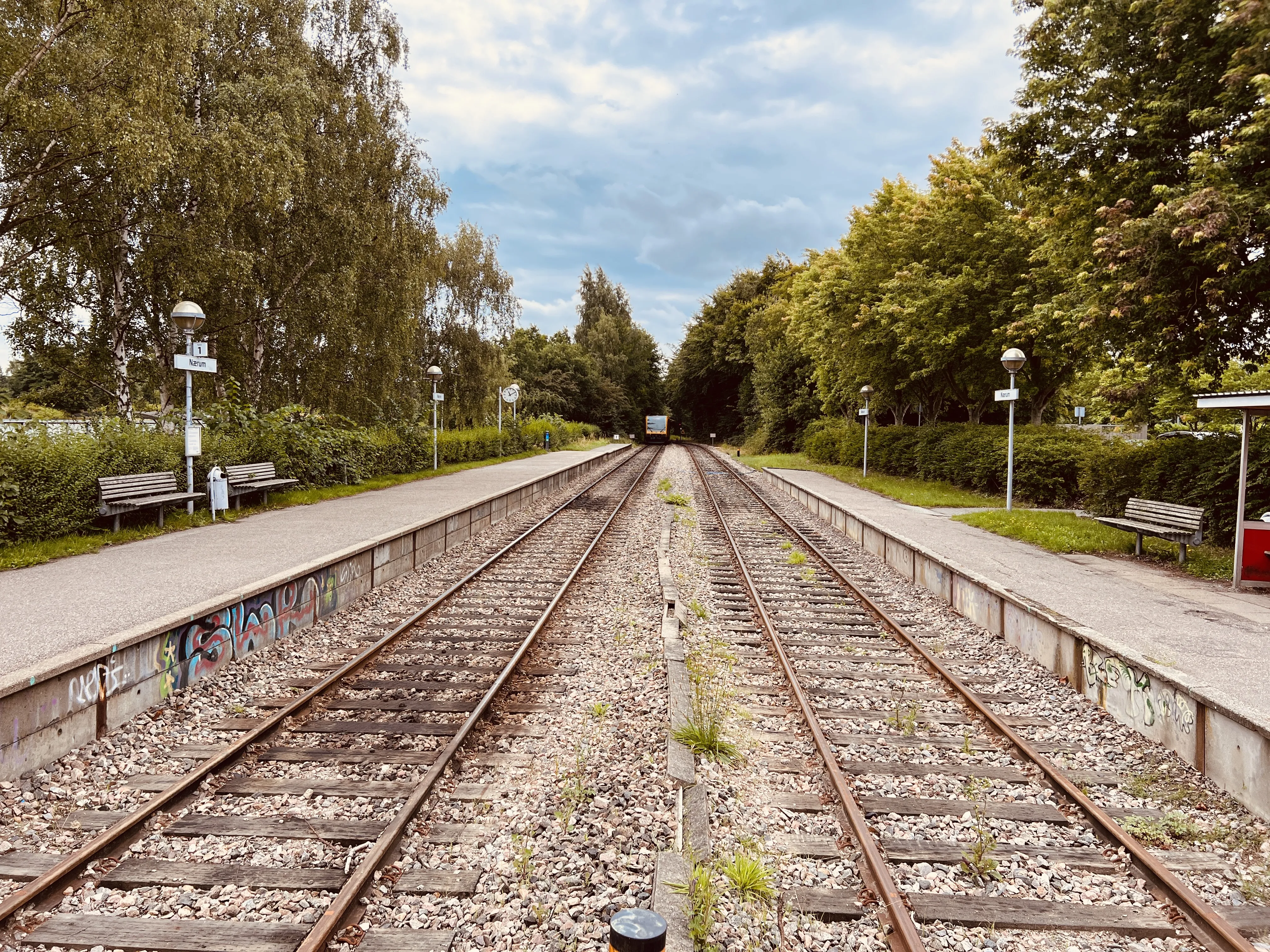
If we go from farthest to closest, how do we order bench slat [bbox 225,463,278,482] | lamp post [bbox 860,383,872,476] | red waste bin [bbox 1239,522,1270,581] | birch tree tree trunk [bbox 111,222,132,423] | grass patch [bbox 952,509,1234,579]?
lamp post [bbox 860,383,872,476] < birch tree tree trunk [bbox 111,222,132,423] < bench slat [bbox 225,463,278,482] < grass patch [bbox 952,509,1234,579] < red waste bin [bbox 1239,522,1270,581]

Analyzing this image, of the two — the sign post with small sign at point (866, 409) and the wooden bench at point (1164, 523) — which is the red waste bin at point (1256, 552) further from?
the sign post with small sign at point (866, 409)

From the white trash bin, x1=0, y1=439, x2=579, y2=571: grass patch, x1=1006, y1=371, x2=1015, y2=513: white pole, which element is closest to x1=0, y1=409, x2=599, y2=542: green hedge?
x1=0, y1=439, x2=579, y2=571: grass patch

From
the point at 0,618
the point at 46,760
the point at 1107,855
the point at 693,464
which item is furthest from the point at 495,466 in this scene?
the point at 1107,855

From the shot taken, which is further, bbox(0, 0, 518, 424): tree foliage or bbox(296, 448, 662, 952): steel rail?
bbox(0, 0, 518, 424): tree foliage

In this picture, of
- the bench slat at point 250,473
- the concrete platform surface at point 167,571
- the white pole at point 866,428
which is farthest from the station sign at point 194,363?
the white pole at point 866,428

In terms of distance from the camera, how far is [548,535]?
13758 millimetres

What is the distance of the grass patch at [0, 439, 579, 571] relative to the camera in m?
8.60

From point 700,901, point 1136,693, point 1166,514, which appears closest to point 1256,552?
point 1166,514

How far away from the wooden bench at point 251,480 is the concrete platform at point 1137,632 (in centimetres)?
1173

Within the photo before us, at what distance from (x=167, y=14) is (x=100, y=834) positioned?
50.1 ft

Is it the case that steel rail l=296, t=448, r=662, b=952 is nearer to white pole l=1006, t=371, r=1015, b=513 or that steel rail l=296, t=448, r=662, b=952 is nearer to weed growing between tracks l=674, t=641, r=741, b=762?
weed growing between tracks l=674, t=641, r=741, b=762

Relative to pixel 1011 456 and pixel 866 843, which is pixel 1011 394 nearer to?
pixel 1011 456

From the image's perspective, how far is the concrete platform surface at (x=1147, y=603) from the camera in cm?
546

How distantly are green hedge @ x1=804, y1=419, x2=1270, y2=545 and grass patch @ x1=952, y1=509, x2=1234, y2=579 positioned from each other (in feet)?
1.62
